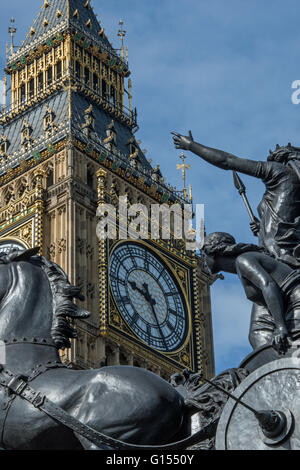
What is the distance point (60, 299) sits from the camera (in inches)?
412

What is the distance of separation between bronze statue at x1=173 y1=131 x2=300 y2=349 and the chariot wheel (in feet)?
4.65

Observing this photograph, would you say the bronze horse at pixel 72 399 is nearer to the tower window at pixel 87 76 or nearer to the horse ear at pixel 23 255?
the horse ear at pixel 23 255

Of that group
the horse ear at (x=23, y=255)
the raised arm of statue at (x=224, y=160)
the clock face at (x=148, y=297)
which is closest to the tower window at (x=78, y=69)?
the clock face at (x=148, y=297)

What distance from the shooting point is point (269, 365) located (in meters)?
9.21

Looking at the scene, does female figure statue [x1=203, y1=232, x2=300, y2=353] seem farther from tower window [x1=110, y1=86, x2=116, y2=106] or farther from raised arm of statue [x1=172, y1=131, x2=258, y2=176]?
tower window [x1=110, y1=86, x2=116, y2=106]

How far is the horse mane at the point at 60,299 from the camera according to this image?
1031 cm

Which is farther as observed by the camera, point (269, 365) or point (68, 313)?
point (68, 313)

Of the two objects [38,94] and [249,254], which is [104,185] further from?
[249,254]

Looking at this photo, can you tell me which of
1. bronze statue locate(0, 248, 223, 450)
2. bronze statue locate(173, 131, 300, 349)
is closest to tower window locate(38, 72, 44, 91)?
bronze statue locate(173, 131, 300, 349)

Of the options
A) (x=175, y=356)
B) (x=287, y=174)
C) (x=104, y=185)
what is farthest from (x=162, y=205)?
(x=287, y=174)

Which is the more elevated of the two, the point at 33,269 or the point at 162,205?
the point at 162,205
